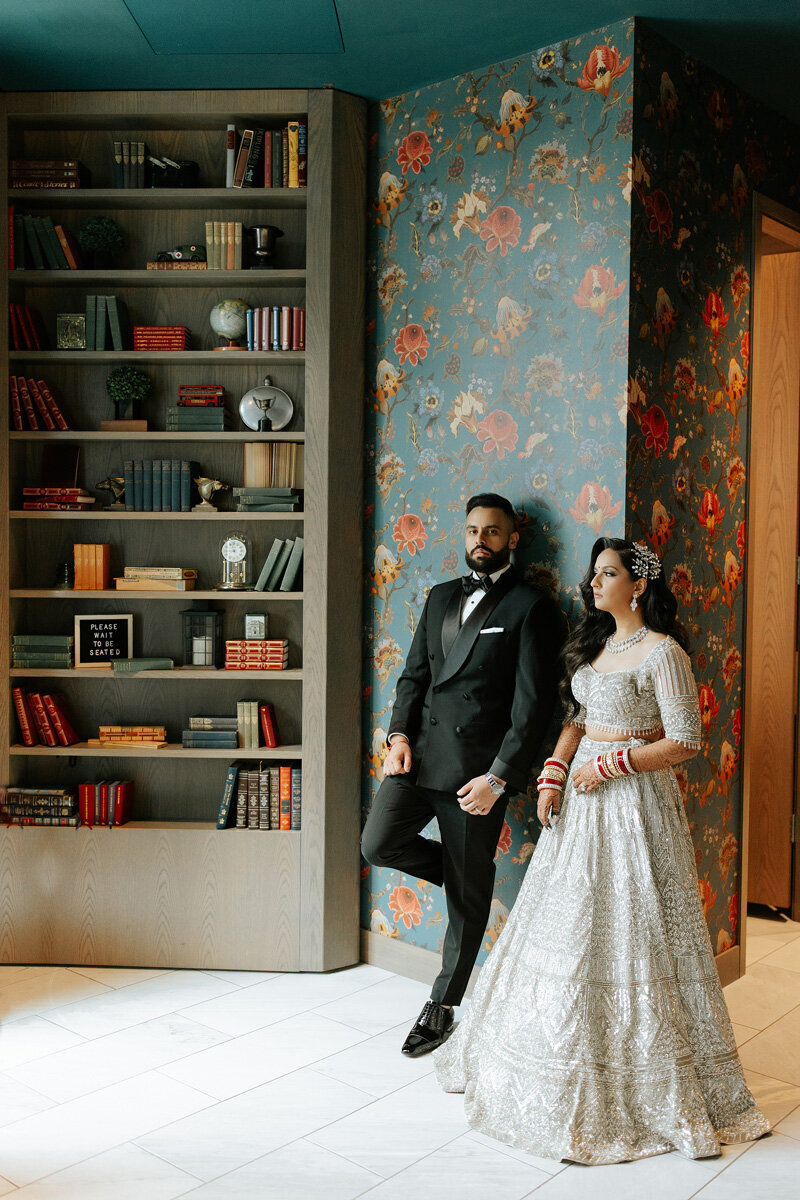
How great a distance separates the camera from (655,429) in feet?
9.87

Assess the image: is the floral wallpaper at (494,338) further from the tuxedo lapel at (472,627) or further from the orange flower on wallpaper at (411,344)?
the tuxedo lapel at (472,627)

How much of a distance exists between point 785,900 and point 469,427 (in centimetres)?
242

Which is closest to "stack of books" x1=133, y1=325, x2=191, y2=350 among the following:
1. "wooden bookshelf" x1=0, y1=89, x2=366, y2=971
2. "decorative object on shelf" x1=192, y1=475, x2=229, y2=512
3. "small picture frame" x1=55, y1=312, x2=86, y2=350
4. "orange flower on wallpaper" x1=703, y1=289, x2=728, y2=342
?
"wooden bookshelf" x1=0, y1=89, x2=366, y2=971

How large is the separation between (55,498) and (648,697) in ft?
7.24

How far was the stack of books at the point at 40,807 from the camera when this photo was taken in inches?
139

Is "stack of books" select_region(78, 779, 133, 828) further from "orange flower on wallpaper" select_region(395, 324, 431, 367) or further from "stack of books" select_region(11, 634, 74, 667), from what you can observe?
"orange flower on wallpaper" select_region(395, 324, 431, 367)

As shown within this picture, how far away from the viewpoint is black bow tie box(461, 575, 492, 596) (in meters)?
3.02

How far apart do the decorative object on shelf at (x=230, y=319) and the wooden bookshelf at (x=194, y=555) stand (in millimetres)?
89

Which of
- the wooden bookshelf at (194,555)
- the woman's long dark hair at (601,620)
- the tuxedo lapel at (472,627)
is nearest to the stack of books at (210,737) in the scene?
the wooden bookshelf at (194,555)

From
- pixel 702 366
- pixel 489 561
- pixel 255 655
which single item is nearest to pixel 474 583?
pixel 489 561

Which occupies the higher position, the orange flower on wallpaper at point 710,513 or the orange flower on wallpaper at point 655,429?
the orange flower on wallpaper at point 655,429

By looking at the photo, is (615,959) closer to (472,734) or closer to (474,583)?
(472,734)

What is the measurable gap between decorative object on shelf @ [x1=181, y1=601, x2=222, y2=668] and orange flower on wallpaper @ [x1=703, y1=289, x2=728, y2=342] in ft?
6.38

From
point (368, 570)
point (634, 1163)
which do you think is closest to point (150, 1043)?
point (634, 1163)
